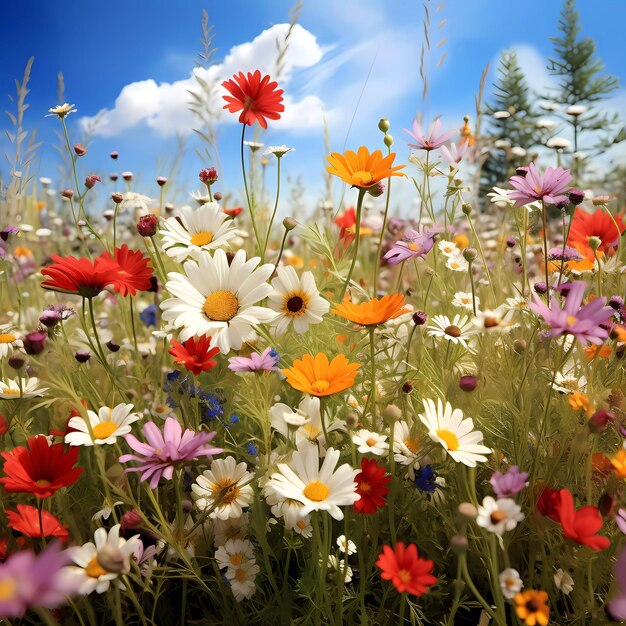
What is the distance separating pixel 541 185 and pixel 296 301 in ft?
1.17

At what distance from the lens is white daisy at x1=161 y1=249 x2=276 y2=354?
680mm

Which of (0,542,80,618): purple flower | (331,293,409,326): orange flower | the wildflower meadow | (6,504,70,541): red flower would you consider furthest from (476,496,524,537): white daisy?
(6,504,70,541): red flower

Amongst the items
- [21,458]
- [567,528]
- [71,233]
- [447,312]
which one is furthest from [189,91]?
[71,233]

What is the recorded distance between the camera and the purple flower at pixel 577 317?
0.56 m

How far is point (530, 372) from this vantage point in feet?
2.63

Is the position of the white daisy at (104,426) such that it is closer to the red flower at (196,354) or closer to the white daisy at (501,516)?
the red flower at (196,354)

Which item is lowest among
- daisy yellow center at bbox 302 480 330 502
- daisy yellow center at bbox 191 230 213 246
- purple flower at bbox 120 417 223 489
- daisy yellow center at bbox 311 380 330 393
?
daisy yellow center at bbox 302 480 330 502

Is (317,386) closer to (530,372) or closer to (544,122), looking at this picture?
(530,372)

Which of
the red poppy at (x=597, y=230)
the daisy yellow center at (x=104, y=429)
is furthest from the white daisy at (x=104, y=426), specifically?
the red poppy at (x=597, y=230)

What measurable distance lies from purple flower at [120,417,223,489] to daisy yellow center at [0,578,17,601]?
23 centimetres

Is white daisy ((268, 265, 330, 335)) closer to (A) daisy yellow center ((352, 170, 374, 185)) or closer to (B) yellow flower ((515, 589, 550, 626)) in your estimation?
(A) daisy yellow center ((352, 170, 374, 185))

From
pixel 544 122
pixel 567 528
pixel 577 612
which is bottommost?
pixel 577 612

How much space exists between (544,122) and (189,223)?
1250mm

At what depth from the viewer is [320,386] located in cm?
62
